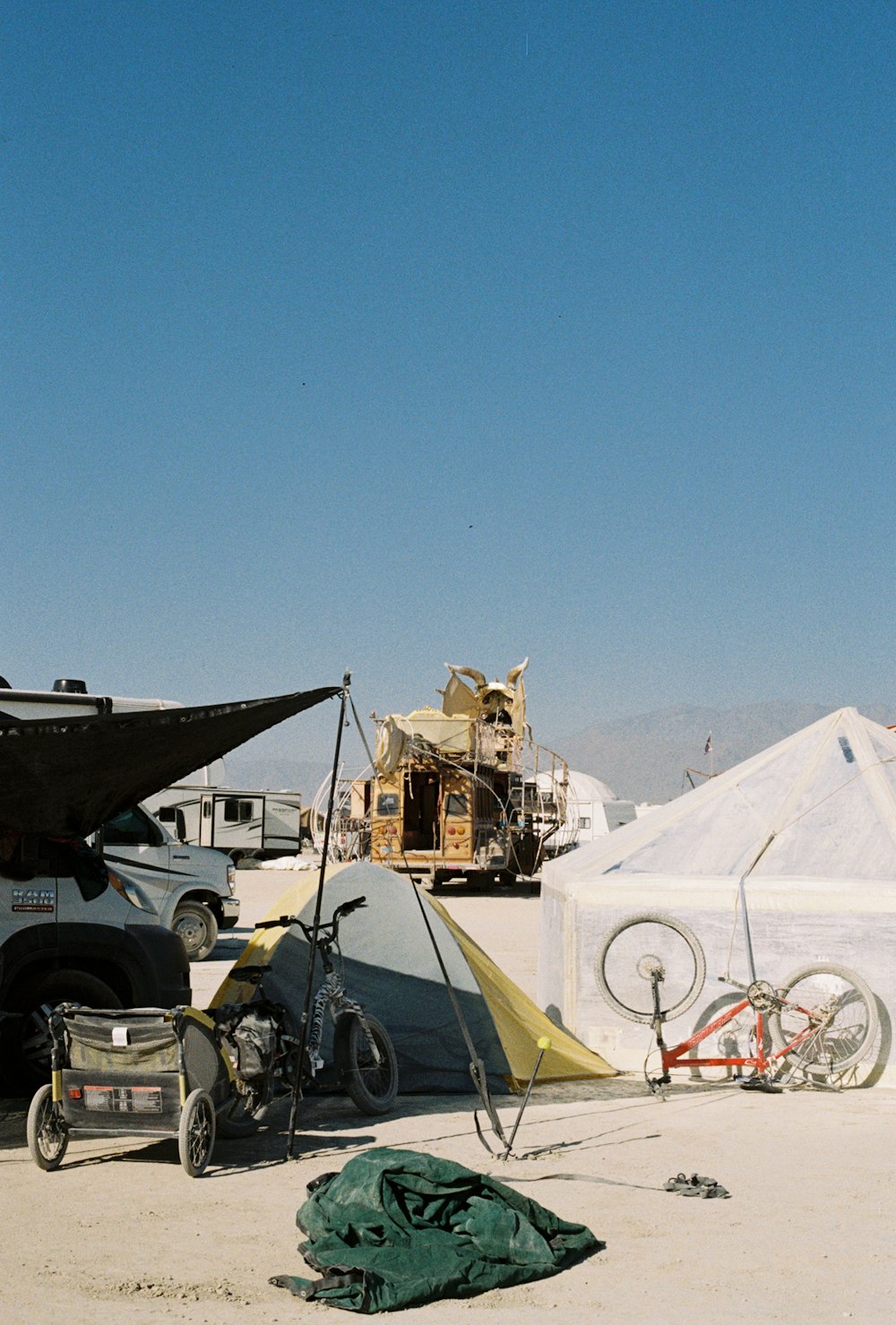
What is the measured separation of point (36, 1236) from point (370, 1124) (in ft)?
8.71

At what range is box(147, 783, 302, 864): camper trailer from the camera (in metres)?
29.1

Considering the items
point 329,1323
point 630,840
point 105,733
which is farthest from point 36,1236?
point 630,840

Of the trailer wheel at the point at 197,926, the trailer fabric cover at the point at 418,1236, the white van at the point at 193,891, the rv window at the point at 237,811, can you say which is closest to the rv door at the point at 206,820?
the rv window at the point at 237,811

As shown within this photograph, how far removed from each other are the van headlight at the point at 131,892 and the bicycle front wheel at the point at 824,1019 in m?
4.39

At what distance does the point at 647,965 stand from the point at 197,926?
28.9ft

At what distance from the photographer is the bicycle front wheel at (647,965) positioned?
10094 mm

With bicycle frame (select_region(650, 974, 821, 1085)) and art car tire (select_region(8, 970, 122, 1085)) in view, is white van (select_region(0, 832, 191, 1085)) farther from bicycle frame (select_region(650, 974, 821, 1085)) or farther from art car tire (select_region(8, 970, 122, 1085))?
bicycle frame (select_region(650, 974, 821, 1085))

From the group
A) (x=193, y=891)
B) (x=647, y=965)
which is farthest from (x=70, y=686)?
(x=193, y=891)

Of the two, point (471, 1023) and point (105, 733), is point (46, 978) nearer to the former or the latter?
point (105, 733)

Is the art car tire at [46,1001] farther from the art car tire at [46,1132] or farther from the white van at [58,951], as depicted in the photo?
the art car tire at [46,1132]

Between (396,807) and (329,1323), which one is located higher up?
(396,807)

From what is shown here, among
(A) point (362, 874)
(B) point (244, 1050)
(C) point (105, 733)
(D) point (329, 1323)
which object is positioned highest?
(C) point (105, 733)

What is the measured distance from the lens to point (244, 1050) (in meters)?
7.75

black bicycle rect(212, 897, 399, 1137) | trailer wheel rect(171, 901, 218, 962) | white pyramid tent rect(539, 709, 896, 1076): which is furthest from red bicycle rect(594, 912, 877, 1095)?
trailer wheel rect(171, 901, 218, 962)
